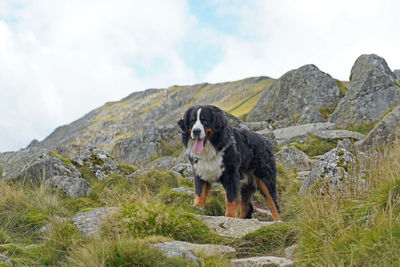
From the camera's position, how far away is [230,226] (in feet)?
20.7

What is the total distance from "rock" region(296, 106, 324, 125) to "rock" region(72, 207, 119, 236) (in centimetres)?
1569

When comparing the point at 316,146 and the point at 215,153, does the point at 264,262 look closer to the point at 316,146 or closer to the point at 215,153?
the point at 215,153

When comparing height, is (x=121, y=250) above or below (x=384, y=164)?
below

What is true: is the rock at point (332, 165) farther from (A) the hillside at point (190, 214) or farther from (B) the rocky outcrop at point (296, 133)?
(B) the rocky outcrop at point (296, 133)

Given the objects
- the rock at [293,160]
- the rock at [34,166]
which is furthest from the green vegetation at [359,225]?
the rock at [293,160]

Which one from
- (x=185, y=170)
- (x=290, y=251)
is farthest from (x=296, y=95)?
(x=290, y=251)

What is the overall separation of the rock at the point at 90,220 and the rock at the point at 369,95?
1381 centimetres

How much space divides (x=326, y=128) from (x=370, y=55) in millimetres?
5949

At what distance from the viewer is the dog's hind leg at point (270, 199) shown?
8086 millimetres

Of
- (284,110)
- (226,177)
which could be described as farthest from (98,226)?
(284,110)

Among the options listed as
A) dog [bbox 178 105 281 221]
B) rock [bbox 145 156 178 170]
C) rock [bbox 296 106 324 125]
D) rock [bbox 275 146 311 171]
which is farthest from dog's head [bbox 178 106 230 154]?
rock [bbox 296 106 324 125]

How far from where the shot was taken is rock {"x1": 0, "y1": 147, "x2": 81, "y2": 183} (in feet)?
28.7

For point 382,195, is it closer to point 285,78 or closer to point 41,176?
point 41,176

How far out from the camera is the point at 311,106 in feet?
70.0
